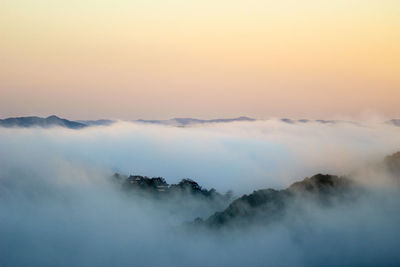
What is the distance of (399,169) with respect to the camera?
303 ft

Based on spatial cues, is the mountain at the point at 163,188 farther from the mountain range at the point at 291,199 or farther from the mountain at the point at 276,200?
the mountain at the point at 276,200

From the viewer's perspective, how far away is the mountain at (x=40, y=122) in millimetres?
147875

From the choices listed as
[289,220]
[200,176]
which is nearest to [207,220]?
[289,220]

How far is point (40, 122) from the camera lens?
154m

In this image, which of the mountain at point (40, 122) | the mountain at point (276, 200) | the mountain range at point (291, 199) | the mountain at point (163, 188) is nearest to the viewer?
the mountain range at point (291, 199)

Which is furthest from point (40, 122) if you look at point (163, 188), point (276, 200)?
point (276, 200)

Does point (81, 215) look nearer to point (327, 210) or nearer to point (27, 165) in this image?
point (27, 165)

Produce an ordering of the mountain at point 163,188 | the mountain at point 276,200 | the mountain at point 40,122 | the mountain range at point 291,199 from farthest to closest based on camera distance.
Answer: the mountain at point 40,122 < the mountain at point 163,188 < the mountain at point 276,200 < the mountain range at point 291,199

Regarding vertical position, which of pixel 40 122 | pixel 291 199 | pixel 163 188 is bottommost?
pixel 291 199

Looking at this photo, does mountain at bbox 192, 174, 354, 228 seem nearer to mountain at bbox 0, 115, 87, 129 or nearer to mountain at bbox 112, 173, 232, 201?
mountain at bbox 112, 173, 232, 201

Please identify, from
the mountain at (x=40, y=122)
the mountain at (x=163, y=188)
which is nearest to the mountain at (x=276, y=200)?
the mountain at (x=163, y=188)

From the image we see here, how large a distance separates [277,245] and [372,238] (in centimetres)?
1221

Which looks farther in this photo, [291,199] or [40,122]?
[40,122]

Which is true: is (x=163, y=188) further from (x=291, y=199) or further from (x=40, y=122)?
(x=40, y=122)
